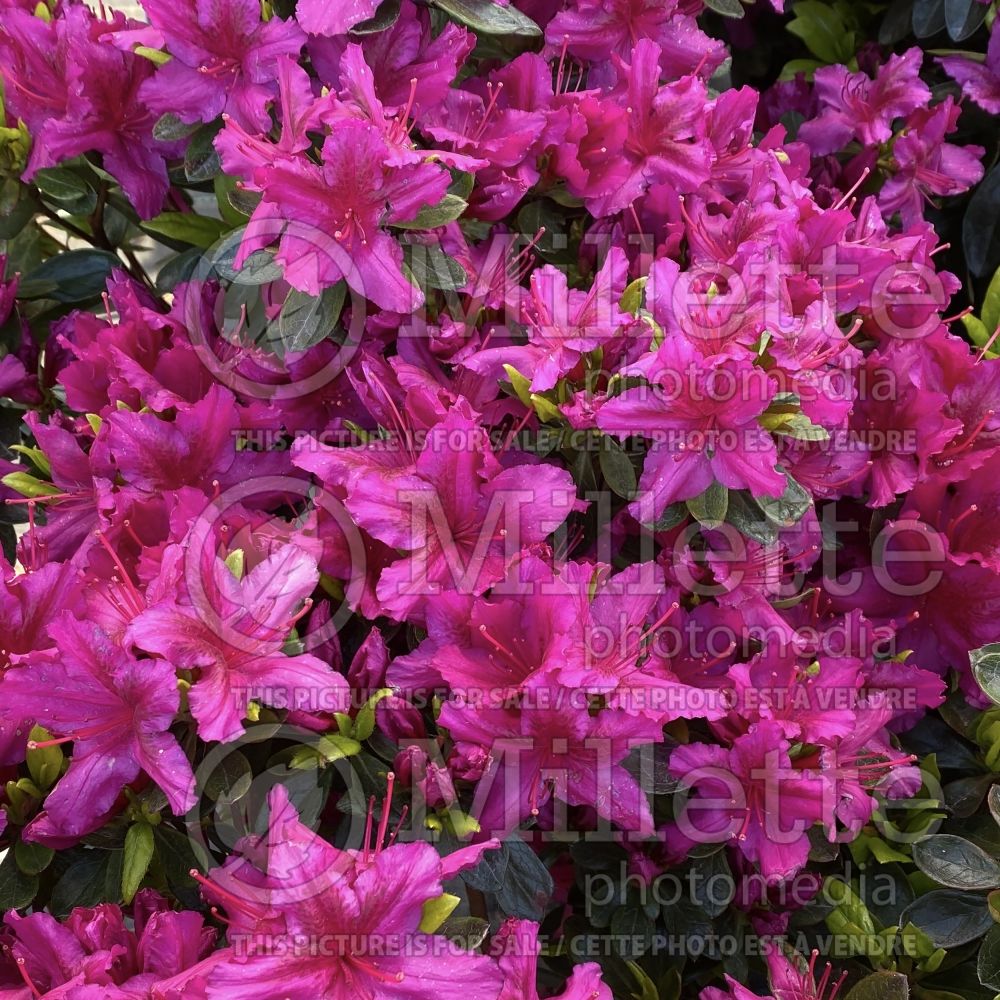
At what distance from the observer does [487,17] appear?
1.25 m

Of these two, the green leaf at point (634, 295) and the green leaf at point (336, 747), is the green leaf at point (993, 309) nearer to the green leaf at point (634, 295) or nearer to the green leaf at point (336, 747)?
the green leaf at point (634, 295)

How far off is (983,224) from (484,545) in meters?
1.16

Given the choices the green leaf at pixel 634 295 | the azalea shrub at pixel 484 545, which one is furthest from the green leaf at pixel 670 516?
the green leaf at pixel 634 295

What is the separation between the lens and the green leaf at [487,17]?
4.05 feet

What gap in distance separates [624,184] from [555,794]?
0.68 metres

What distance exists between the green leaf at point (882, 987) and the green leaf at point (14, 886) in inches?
33.1

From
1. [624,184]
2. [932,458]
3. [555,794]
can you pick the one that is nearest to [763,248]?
[624,184]

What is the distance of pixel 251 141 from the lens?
3.69ft

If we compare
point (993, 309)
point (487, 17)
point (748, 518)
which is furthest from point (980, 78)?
point (748, 518)

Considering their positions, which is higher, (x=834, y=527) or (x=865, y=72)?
(x=865, y=72)

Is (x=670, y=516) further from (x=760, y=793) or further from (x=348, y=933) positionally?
(x=348, y=933)

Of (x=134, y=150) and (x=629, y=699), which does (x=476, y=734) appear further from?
(x=134, y=150)

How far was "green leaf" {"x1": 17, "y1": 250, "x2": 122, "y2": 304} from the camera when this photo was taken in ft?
5.26

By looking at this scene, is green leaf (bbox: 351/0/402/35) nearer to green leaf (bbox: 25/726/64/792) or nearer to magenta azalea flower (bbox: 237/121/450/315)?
magenta azalea flower (bbox: 237/121/450/315)
